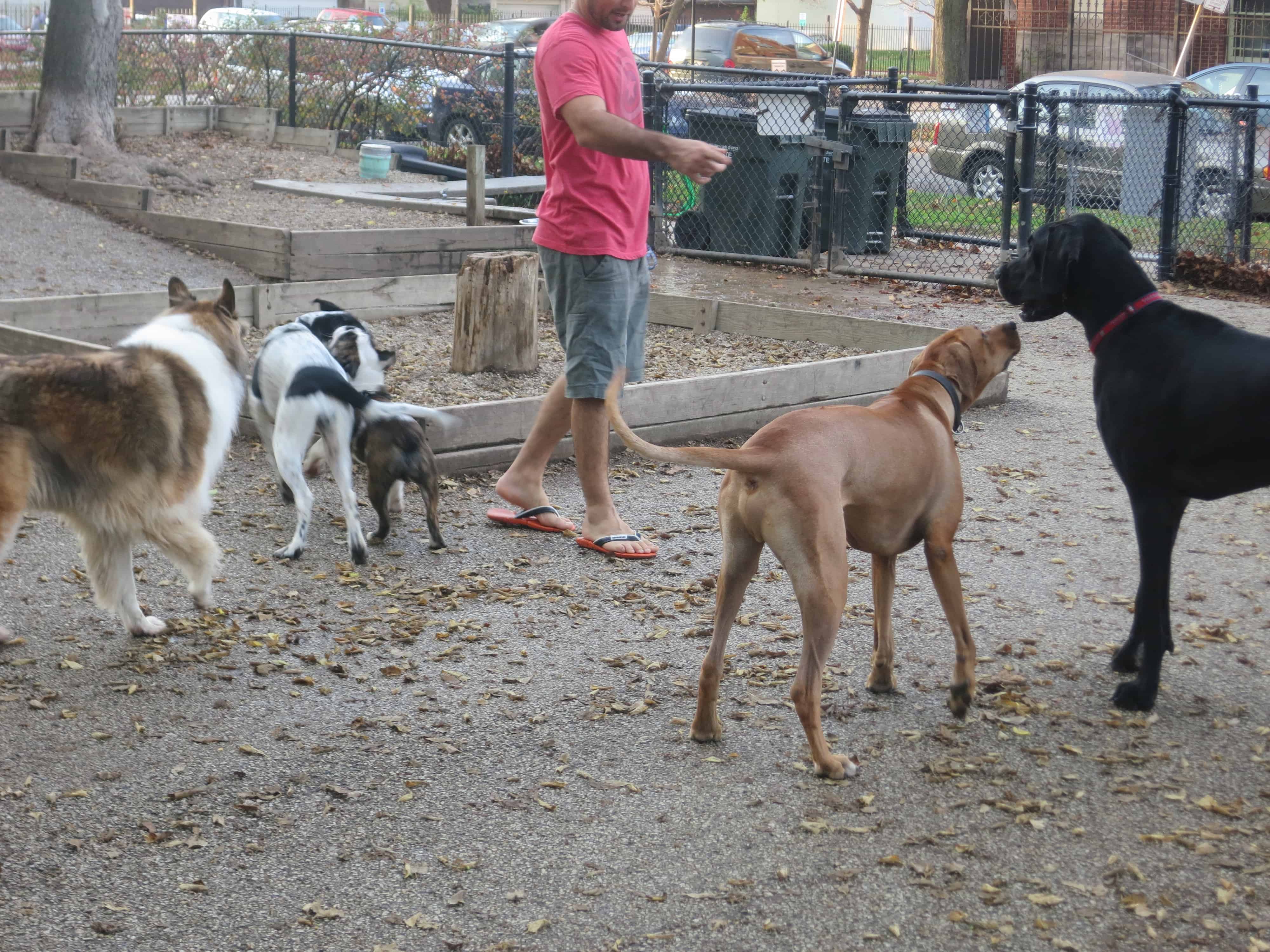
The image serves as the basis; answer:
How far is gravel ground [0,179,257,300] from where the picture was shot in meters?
9.97

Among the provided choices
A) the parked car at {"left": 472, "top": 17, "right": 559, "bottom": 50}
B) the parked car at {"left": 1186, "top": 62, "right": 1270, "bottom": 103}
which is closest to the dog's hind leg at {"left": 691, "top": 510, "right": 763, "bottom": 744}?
the parked car at {"left": 1186, "top": 62, "right": 1270, "bottom": 103}

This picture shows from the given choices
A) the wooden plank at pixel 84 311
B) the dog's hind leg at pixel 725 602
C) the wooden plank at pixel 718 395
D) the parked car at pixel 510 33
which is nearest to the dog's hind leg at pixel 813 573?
the dog's hind leg at pixel 725 602

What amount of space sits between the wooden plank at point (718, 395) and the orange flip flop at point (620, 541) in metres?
1.14

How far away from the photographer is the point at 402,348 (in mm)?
8672

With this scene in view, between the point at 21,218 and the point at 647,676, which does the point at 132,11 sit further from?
the point at 647,676

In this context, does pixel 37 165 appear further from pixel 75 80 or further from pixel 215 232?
pixel 215 232

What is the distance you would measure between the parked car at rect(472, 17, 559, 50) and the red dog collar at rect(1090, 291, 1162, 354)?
16.3 m

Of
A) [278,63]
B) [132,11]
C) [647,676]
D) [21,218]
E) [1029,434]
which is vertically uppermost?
[132,11]

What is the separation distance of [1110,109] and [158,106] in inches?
459

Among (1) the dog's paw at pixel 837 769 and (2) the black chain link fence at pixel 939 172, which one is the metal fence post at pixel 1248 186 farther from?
(1) the dog's paw at pixel 837 769

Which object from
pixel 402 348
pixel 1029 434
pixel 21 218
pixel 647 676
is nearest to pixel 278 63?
pixel 21 218

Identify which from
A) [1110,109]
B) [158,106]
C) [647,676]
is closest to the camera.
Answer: [647,676]

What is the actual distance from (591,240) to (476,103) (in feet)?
43.7

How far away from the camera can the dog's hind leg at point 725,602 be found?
11.9 feet
